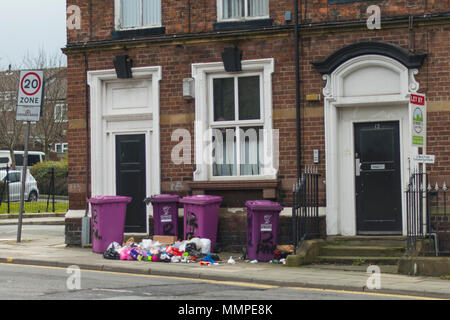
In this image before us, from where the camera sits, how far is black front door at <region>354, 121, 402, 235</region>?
14.7 meters

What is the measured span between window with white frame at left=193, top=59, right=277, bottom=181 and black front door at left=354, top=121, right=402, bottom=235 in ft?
6.06

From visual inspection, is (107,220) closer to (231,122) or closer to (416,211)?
(231,122)

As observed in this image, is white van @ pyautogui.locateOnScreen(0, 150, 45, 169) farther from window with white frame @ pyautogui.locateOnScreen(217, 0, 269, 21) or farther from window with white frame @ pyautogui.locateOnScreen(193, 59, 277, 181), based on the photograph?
window with white frame @ pyautogui.locateOnScreen(217, 0, 269, 21)

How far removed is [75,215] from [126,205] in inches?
53.0

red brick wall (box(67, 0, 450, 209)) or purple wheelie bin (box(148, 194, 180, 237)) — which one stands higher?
red brick wall (box(67, 0, 450, 209))

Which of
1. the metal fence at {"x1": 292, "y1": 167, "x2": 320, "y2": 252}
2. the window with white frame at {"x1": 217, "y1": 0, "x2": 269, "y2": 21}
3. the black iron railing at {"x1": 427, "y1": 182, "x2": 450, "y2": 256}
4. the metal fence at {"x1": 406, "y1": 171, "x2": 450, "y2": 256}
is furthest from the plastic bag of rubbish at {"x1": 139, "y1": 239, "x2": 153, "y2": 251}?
the black iron railing at {"x1": 427, "y1": 182, "x2": 450, "y2": 256}

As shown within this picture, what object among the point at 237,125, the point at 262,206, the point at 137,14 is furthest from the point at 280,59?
the point at 137,14

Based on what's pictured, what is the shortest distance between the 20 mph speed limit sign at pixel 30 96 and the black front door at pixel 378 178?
686 cm

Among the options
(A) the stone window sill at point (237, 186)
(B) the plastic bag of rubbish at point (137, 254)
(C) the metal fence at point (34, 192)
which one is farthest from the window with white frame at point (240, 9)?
(C) the metal fence at point (34, 192)

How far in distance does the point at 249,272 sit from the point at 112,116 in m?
5.70

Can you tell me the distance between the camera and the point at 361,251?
14000 millimetres

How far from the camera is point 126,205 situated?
52.8 feet
